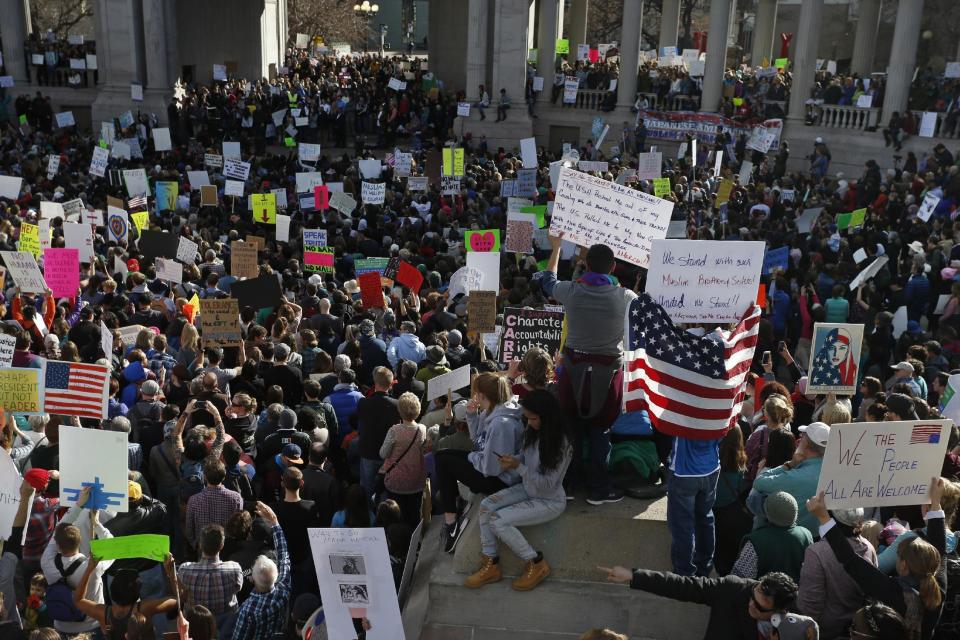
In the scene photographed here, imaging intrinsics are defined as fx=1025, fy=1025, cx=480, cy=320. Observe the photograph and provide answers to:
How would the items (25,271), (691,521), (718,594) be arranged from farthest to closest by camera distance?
(25,271)
(691,521)
(718,594)

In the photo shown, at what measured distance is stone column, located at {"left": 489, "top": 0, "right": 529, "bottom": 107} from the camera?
31922 millimetres

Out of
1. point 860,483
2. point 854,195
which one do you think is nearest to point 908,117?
point 854,195

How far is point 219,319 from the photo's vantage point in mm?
11180

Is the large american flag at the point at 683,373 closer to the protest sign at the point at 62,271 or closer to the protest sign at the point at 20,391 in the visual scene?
the protest sign at the point at 20,391

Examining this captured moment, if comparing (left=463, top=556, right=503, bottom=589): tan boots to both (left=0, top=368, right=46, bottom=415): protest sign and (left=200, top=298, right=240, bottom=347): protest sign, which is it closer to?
(left=0, top=368, right=46, bottom=415): protest sign

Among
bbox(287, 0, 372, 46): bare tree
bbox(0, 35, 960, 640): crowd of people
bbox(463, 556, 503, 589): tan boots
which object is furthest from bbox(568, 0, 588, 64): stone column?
bbox(463, 556, 503, 589): tan boots

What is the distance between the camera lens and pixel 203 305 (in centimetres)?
1117

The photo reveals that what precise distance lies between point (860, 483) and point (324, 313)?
306 inches

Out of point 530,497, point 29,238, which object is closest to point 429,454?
point 530,497

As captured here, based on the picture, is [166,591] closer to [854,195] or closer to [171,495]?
[171,495]

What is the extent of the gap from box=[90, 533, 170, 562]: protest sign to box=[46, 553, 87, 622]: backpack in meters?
0.48

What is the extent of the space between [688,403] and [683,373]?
207 mm

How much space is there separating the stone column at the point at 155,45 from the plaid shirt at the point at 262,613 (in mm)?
29779

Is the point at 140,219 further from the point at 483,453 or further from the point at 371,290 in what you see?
the point at 483,453
